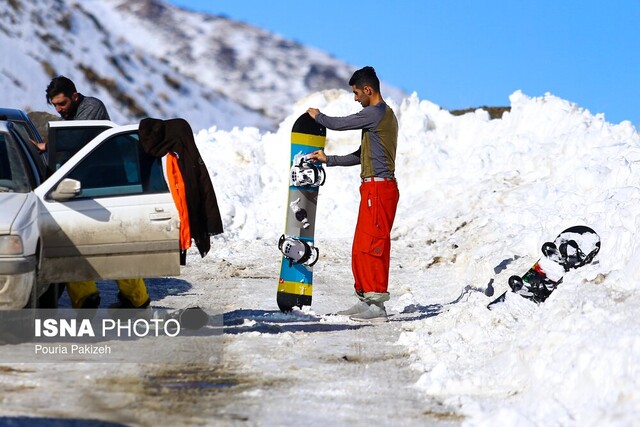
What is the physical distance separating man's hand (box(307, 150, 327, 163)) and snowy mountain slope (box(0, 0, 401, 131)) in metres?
37.4

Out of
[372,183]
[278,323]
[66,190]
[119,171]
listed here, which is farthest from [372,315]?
[66,190]

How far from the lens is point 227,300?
39.5ft

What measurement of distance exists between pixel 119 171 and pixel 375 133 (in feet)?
7.78

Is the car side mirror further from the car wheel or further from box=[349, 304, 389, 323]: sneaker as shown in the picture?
box=[349, 304, 389, 323]: sneaker

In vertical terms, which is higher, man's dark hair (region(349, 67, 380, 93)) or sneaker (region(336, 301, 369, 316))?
man's dark hair (region(349, 67, 380, 93))

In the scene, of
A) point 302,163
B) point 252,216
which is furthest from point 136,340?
point 252,216

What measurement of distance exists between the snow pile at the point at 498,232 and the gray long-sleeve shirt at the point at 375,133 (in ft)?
4.75

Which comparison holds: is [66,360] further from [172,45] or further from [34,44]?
[172,45]

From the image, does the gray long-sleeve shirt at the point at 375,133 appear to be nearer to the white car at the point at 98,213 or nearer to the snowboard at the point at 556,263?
the snowboard at the point at 556,263

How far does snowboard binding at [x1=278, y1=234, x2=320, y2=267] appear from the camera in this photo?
10578mm

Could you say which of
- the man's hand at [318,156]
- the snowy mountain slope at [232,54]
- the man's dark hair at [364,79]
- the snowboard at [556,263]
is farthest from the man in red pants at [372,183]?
the snowy mountain slope at [232,54]

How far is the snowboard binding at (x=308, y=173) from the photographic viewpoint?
10.7 m

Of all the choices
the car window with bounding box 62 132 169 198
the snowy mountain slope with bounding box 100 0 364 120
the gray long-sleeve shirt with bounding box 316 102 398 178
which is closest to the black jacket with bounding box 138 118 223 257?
the car window with bounding box 62 132 169 198

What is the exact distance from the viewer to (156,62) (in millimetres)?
85000
